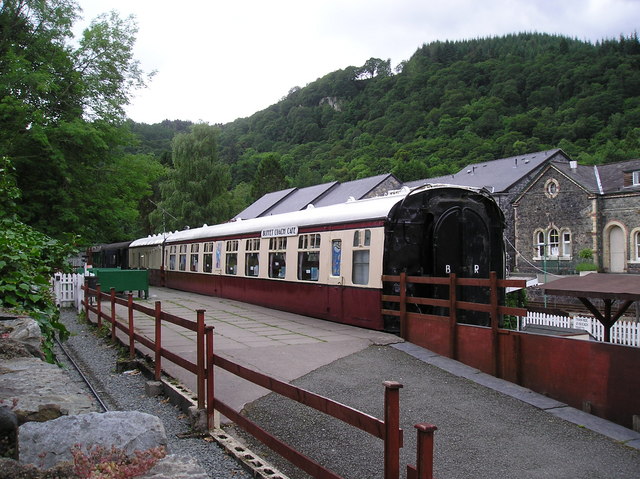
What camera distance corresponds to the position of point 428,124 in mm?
117438

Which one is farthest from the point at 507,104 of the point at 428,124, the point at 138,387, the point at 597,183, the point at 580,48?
the point at 138,387

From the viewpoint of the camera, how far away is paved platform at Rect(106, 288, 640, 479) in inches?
186

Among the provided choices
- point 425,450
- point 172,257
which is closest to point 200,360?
point 425,450

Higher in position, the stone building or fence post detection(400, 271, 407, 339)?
the stone building

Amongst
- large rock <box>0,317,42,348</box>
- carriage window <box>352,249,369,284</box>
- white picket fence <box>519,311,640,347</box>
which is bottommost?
white picket fence <box>519,311,640,347</box>

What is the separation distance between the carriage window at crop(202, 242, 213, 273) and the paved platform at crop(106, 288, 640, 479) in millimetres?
9645

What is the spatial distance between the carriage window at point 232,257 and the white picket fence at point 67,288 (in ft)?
14.1

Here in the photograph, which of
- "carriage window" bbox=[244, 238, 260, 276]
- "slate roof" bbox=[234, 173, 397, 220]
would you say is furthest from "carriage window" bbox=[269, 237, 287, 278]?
"slate roof" bbox=[234, 173, 397, 220]

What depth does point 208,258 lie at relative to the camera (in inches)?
787

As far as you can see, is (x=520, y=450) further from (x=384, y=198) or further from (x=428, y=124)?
(x=428, y=124)

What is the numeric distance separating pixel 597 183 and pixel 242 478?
4235 centimetres

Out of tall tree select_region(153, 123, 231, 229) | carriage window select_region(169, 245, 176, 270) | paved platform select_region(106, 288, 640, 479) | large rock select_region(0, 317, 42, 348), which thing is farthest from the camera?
tall tree select_region(153, 123, 231, 229)

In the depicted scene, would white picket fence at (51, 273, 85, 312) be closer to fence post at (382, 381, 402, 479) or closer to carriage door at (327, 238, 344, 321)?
carriage door at (327, 238, 344, 321)

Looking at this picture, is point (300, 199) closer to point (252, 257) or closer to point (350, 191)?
point (350, 191)
